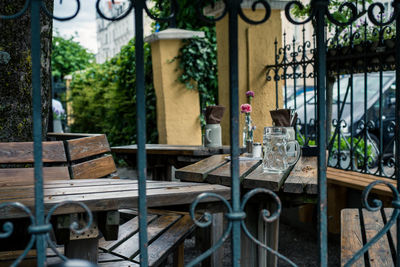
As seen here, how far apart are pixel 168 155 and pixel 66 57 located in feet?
51.1

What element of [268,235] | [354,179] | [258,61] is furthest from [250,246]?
[258,61]

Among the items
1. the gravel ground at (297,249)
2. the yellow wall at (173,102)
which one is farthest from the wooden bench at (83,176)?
the yellow wall at (173,102)

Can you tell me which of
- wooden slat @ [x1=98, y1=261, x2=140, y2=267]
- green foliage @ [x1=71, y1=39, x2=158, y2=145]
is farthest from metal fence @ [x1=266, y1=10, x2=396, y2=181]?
green foliage @ [x1=71, y1=39, x2=158, y2=145]

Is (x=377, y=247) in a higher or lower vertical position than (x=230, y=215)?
lower

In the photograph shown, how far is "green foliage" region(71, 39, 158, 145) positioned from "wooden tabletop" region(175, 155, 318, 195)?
400 centimetres

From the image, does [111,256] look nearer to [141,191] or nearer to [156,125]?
[141,191]

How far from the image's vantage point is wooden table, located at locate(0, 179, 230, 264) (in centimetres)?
146

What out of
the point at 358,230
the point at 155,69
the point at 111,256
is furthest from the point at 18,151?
the point at 155,69

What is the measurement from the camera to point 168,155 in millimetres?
4230

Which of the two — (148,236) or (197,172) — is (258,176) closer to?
(197,172)

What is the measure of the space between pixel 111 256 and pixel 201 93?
14.7 ft

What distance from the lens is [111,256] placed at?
2.00m

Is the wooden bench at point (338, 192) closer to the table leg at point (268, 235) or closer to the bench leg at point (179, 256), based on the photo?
the table leg at point (268, 235)

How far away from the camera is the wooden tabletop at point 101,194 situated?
4.82ft
